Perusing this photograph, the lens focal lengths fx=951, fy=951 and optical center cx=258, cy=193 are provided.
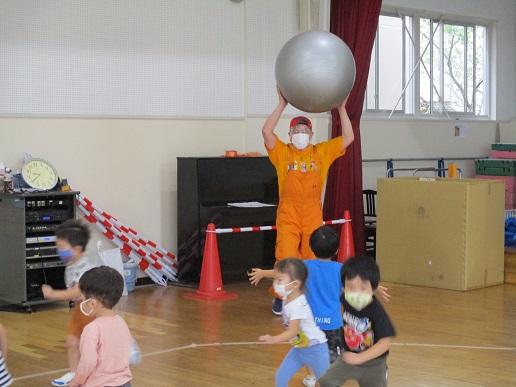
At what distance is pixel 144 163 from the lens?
8.91 m

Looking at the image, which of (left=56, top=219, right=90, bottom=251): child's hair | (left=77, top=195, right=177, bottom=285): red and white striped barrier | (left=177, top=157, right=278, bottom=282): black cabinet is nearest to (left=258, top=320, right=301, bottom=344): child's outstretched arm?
(left=56, top=219, right=90, bottom=251): child's hair

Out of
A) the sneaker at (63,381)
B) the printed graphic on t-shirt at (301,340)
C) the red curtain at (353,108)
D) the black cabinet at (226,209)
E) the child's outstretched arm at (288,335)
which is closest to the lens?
the child's outstretched arm at (288,335)

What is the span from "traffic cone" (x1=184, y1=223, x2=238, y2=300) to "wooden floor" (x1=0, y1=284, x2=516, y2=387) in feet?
0.58

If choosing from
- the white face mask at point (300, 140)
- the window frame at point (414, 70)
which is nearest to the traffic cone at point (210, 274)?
the white face mask at point (300, 140)

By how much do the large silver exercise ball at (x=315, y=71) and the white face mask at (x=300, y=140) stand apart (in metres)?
0.41

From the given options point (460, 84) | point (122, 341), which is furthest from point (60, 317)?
point (460, 84)

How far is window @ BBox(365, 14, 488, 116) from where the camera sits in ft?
38.6

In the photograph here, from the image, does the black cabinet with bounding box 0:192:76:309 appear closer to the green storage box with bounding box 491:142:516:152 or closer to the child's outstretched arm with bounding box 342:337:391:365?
the child's outstretched arm with bounding box 342:337:391:365

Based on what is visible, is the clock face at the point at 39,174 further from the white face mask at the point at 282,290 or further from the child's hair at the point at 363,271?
the child's hair at the point at 363,271

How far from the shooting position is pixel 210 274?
8.27 meters

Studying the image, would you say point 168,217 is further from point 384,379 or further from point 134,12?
point 384,379

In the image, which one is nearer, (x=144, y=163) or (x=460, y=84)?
(x=144, y=163)

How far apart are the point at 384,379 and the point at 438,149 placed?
349 inches

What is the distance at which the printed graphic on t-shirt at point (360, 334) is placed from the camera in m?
3.66
